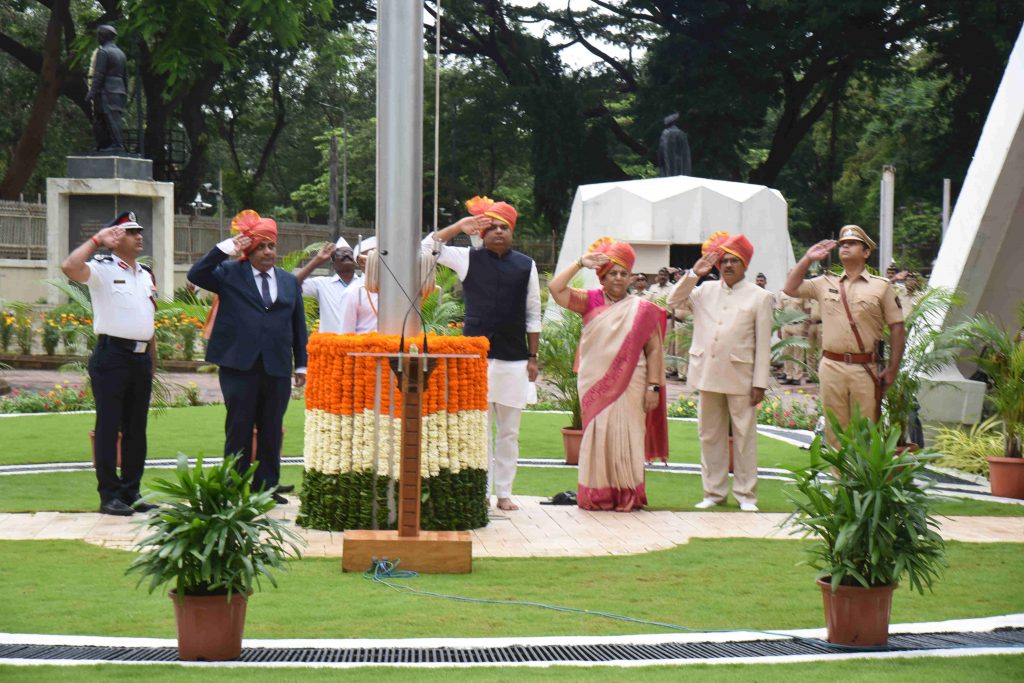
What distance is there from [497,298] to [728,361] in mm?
1861

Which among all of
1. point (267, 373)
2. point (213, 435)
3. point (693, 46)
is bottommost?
point (213, 435)

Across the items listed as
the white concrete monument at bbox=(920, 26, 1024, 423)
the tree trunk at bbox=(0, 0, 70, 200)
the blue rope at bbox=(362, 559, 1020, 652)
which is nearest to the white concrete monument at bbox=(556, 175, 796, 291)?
the tree trunk at bbox=(0, 0, 70, 200)

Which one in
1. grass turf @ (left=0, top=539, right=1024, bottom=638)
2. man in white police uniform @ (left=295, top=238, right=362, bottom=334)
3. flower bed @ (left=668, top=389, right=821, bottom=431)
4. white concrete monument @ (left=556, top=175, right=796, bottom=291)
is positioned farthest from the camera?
white concrete monument @ (left=556, top=175, right=796, bottom=291)

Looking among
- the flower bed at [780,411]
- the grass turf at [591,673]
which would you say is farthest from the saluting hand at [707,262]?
the flower bed at [780,411]

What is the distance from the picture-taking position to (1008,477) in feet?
36.3

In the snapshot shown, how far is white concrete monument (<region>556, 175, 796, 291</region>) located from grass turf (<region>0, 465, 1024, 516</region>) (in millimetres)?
17501

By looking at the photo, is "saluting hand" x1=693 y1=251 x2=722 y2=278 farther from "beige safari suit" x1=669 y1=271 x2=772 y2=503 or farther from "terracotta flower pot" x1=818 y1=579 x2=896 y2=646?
A: "terracotta flower pot" x1=818 y1=579 x2=896 y2=646

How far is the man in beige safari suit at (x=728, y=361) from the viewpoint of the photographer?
392 inches

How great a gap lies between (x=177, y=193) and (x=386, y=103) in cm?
3708

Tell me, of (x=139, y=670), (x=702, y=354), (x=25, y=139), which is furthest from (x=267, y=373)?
(x=25, y=139)

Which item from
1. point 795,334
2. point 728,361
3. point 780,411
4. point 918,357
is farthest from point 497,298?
point 795,334

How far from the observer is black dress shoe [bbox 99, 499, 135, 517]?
9297 millimetres

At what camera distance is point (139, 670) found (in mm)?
5262

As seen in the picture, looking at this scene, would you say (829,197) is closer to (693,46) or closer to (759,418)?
(693,46)
